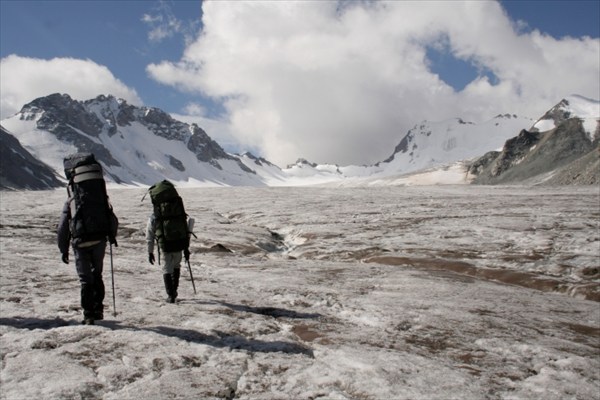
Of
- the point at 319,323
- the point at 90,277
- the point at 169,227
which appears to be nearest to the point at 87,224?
the point at 90,277

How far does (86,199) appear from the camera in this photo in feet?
30.6

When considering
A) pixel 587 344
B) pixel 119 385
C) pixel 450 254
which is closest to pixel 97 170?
pixel 119 385

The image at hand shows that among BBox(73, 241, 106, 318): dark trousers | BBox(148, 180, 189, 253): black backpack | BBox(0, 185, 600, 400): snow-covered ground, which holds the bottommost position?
BBox(0, 185, 600, 400): snow-covered ground

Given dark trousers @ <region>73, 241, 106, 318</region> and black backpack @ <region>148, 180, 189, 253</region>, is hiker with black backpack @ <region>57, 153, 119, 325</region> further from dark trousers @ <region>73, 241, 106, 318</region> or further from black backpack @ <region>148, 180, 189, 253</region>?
black backpack @ <region>148, 180, 189, 253</region>

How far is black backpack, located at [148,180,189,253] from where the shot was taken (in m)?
11.4

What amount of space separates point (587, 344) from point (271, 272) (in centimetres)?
862

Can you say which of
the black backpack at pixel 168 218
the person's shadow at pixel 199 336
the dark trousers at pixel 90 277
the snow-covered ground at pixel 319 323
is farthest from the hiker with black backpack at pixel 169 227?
the person's shadow at pixel 199 336

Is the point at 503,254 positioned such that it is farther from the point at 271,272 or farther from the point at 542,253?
the point at 271,272

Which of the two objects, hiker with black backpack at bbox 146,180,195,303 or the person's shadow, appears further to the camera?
hiker with black backpack at bbox 146,180,195,303

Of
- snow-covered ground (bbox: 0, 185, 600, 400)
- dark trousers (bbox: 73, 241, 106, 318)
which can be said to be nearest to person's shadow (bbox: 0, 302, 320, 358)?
snow-covered ground (bbox: 0, 185, 600, 400)

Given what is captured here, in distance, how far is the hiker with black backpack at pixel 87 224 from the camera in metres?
9.23

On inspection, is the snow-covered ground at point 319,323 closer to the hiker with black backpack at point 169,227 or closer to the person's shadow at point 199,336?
the person's shadow at point 199,336

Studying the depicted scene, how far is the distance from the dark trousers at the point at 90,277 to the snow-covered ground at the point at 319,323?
0.36 meters

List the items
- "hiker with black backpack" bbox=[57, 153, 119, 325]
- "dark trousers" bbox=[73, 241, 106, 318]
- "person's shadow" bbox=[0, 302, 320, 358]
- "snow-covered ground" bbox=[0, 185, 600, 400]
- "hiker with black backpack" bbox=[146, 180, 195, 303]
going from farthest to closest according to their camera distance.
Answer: "hiker with black backpack" bbox=[146, 180, 195, 303] < "hiker with black backpack" bbox=[57, 153, 119, 325] < "dark trousers" bbox=[73, 241, 106, 318] < "person's shadow" bbox=[0, 302, 320, 358] < "snow-covered ground" bbox=[0, 185, 600, 400]
